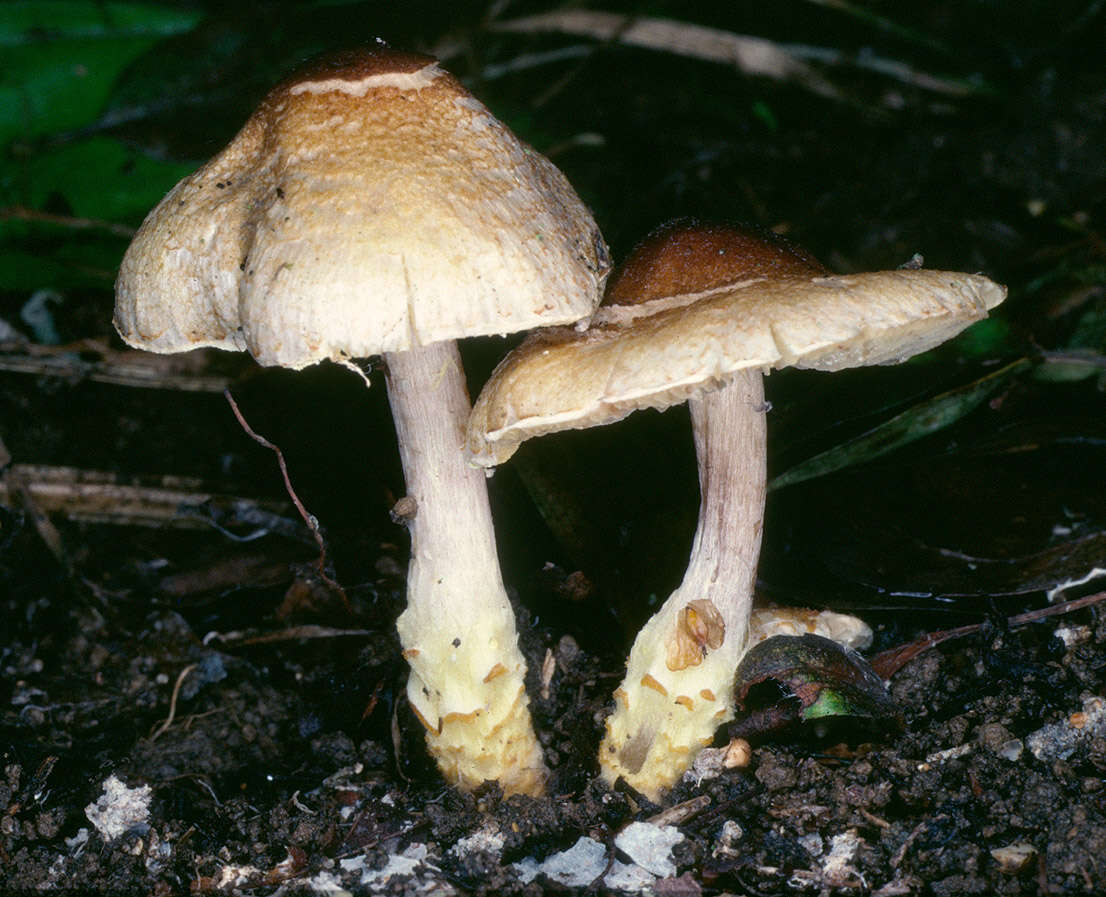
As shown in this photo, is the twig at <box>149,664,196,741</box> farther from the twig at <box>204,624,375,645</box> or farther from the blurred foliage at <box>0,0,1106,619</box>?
the blurred foliage at <box>0,0,1106,619</box>

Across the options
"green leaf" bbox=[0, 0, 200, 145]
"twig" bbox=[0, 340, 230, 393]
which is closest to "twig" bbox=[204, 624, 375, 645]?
"twig" bbox=[0, 340, 230, 393]

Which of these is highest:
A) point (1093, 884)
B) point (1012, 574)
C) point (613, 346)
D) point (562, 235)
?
point (562, 235)

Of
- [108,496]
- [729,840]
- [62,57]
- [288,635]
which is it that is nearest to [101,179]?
[62,57]

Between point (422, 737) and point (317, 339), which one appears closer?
point (317, 339)

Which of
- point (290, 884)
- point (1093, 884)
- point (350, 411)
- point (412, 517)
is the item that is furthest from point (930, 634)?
point (350, 411)

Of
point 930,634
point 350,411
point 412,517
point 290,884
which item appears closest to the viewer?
point 290,884

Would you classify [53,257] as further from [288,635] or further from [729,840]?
[729,840]

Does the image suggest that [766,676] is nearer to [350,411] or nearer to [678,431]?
[678,431]
